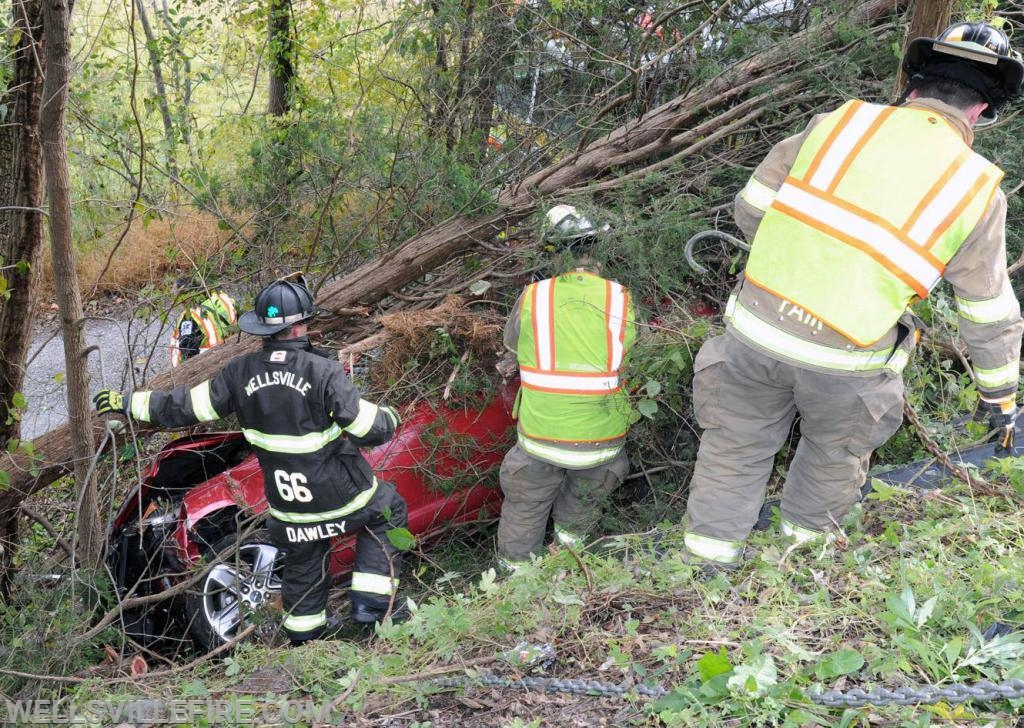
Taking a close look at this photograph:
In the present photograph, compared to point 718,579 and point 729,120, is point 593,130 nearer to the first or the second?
point 729,120

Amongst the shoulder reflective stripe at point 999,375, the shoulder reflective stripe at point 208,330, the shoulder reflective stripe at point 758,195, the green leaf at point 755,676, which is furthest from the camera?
the shoulder reflective stripe at point 208,330

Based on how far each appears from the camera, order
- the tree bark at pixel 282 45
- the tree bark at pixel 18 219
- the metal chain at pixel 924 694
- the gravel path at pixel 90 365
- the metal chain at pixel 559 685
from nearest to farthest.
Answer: the metal chain at pixel 924 694, the metal chain at pixel 559 685, the tree bark at pixel 18 219, the gravel path at pixel 90 365, the tree bark at pixel 282 45

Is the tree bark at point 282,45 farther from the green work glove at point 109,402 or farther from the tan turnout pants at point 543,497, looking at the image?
the tan turnout pants at point 543,497

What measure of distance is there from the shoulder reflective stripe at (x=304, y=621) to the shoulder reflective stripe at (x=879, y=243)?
2.86 m

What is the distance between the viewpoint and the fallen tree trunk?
4.59 meters

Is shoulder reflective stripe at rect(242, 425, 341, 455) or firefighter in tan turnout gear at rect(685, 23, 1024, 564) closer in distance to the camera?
firefighter in tan turnout gear at rect(685, 23, 1024, 564)

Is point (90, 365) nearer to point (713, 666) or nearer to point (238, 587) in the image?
point (238, 587)

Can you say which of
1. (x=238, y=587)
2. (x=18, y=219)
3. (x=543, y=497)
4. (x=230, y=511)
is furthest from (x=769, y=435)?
(x=18, y=219)

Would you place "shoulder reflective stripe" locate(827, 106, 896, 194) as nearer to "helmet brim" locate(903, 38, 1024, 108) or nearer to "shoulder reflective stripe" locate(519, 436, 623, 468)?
"helmet brim" locate(903, 38, 1024, 108)

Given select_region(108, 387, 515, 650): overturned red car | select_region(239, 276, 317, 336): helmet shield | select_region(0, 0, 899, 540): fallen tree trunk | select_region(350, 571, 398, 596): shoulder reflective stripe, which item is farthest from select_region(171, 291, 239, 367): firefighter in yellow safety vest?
select_region(350, 571, 398, 596): shoulder reflective stripe

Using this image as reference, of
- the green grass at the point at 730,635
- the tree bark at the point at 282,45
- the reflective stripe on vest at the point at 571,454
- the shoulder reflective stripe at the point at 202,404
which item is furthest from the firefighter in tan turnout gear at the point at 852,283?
the tree bark at the point at 282,45

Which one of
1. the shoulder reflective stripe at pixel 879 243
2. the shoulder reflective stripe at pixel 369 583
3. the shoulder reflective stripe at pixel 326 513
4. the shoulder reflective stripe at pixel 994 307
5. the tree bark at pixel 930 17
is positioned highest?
the tree bark at pixel 930 17

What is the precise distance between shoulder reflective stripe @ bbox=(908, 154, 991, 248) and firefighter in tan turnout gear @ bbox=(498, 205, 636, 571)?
1.62m

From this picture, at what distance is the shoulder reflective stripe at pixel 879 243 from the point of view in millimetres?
2600
